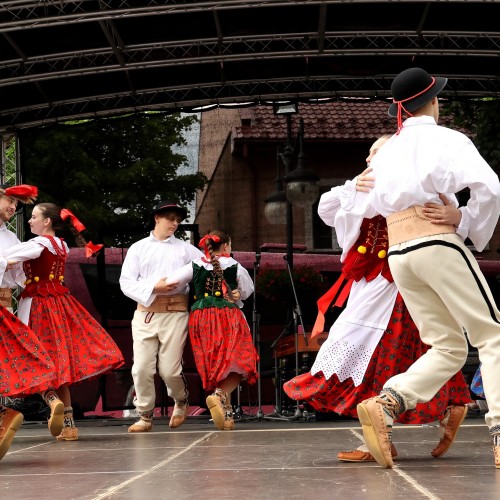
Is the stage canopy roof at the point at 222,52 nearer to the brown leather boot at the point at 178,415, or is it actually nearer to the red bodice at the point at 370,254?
the brown leather boot at the point at 178,415

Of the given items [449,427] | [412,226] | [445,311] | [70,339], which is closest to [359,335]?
[449,427]

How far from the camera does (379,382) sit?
5.18 metres

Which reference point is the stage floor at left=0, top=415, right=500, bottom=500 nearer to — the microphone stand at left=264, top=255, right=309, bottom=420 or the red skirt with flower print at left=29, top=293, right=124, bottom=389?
the red skirt with flower print at left=29, top=293, right=124, bottom=389

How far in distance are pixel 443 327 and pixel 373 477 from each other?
745 millimetres

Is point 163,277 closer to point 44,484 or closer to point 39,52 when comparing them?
point 39,52

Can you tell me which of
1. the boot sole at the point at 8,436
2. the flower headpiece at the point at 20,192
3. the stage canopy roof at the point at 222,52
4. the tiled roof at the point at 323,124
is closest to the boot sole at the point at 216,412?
the flower headpiece at the point at 20,192

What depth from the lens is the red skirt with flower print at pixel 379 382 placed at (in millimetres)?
5180

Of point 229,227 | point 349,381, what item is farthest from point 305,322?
point 229,227

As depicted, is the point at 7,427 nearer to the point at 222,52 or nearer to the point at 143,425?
the point at 143,425

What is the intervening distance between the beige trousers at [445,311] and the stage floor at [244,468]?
0.36m

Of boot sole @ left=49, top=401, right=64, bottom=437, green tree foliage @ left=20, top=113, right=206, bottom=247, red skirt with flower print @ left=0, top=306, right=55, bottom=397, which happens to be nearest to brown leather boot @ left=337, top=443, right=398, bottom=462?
red skirt with flower print @ left=0, top=306, right=55, bottom=397

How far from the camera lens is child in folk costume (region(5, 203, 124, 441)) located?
747 cm

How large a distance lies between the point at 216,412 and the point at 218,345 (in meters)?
0.70

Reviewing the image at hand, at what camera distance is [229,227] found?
20.8 meters
